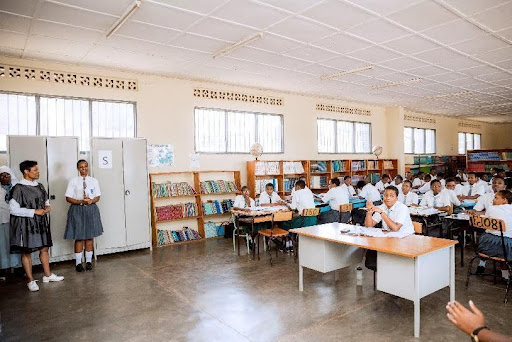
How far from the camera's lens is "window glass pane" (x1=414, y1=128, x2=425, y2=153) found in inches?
531

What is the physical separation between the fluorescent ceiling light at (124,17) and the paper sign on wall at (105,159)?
7.00 ft

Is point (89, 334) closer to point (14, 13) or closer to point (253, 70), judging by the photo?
point (14, 13)

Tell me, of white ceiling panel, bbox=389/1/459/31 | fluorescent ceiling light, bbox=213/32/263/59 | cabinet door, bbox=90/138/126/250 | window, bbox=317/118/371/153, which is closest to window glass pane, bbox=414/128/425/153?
window, bbox=317/118/371/153

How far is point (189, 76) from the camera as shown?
24.1 feet

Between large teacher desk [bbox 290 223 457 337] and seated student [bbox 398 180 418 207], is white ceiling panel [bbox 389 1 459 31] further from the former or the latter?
seated student [bbox 398 180 418 207]

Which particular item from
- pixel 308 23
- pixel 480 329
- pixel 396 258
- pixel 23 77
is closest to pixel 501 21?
pixel 308 23

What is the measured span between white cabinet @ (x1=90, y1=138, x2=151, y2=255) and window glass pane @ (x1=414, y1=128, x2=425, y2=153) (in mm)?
10842

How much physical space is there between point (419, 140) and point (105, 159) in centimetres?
1186

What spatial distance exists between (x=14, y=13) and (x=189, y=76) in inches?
139

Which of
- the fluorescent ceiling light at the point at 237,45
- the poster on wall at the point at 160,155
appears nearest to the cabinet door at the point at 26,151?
the poster on wall at the point at 160,155

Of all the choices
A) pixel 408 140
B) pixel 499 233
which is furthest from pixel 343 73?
pixel 408 140

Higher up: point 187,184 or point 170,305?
point 187,184

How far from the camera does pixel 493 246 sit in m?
4.20

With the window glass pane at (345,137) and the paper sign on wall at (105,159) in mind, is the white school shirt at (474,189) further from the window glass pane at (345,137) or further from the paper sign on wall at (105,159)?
the paper sign on wall at (105,159)
